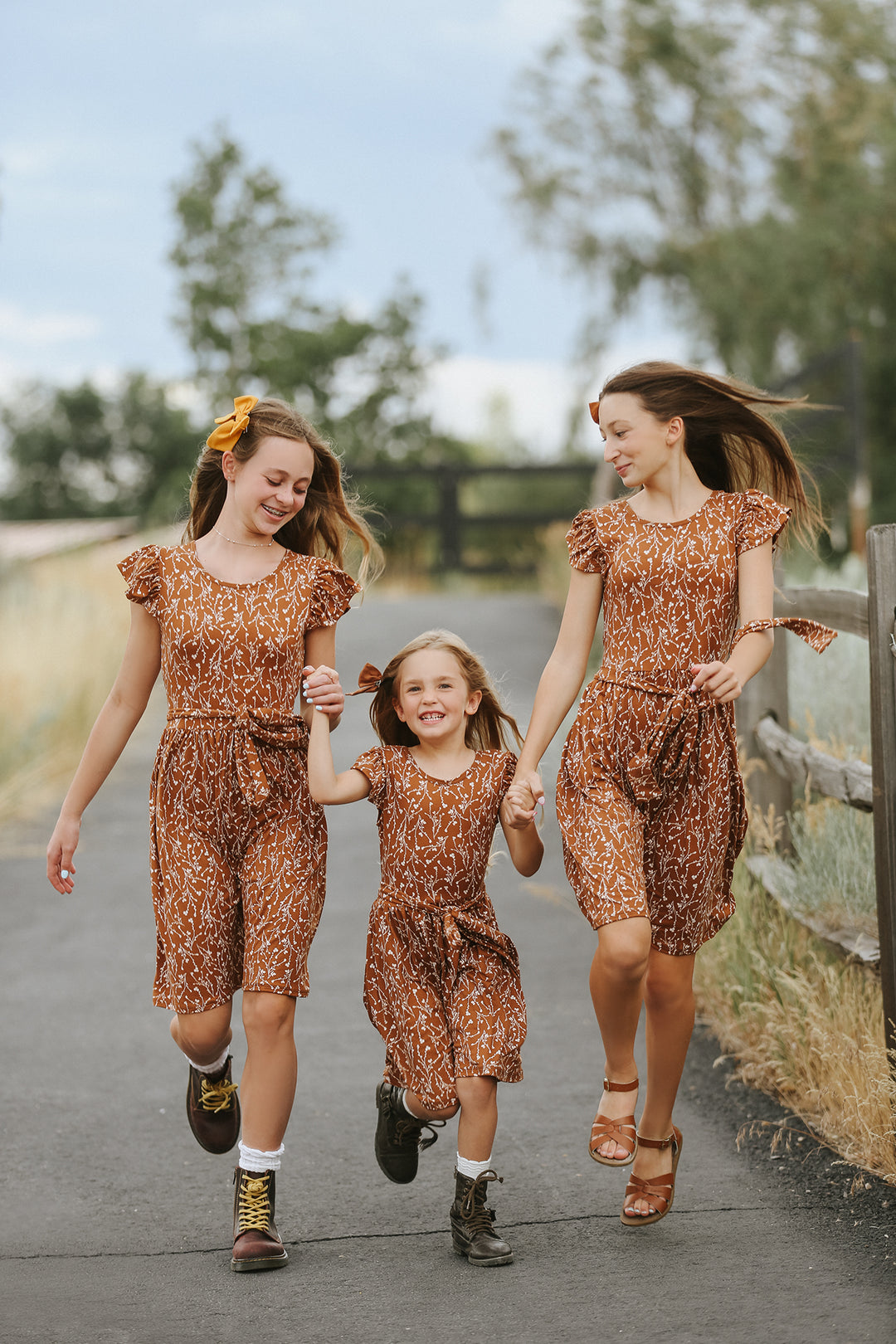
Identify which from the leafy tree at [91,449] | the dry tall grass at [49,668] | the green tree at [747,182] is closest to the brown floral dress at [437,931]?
the dry tall grass at [49,668]

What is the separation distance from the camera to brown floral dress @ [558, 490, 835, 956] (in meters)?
3.36

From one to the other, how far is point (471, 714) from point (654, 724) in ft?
1.51

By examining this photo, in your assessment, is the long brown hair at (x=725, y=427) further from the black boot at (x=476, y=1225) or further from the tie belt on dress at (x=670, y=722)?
the black boot at (x=476, y=1225)

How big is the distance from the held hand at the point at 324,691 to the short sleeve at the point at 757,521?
0.97 meters

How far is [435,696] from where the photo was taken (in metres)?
3.45

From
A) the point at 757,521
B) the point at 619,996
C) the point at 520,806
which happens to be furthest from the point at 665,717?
the point at 619,996

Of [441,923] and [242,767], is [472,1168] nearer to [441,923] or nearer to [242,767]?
[441,923]

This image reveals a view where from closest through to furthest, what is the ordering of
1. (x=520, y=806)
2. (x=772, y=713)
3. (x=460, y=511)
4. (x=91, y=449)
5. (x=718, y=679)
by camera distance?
(x=718, y=679)
(x=520, y=806)
(x=772, y=713)
(x=460, y=511)
(x=91, y=449)

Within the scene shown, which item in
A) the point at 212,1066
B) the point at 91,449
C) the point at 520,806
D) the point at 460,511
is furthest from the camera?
the point at 91,449

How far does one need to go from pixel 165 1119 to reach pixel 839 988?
79.9 inches

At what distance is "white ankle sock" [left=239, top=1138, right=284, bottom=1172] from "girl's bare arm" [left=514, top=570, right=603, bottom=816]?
0.99m

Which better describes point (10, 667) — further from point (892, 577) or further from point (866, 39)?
point (866, 39)

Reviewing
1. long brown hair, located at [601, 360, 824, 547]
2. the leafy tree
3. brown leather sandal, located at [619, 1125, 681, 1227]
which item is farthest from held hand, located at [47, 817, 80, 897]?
the leafy tree

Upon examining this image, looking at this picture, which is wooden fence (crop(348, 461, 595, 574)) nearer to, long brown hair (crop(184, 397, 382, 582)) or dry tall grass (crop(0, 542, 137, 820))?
dry tall grass (crop(0, 542, 137, 820))
